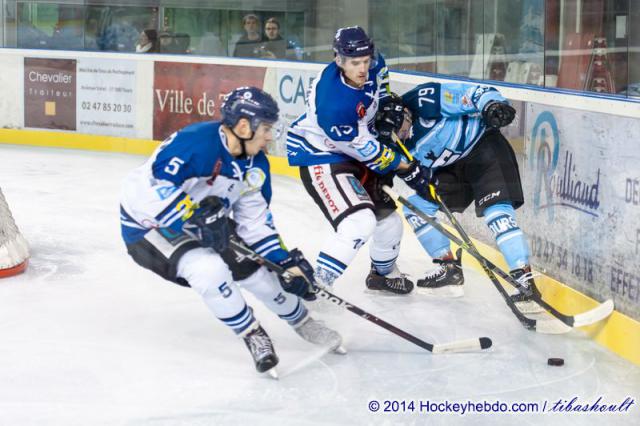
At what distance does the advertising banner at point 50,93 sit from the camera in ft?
26.5

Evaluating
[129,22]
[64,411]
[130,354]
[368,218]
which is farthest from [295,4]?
[64,411]

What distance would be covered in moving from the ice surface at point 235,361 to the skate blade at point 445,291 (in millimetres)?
43

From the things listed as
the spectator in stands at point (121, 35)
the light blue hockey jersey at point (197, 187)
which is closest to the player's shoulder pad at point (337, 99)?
the light blue hockey jersey at point (197, 187)

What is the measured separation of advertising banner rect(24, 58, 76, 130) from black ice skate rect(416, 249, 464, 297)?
4760 millimetres

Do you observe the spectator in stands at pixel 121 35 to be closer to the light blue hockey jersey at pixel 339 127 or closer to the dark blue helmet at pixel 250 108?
the light blue hockey jersey at pixel 339 127

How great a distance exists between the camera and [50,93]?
8125 mm

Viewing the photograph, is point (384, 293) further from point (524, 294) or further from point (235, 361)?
point (235, 361)

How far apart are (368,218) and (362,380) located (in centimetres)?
72

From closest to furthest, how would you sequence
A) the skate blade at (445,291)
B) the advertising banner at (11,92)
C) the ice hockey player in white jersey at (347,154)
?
the ice hockey player in white jersey at (347,154), the skate blade at (445,291), the advertising banner at (11,92)

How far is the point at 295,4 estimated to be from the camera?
7.38m

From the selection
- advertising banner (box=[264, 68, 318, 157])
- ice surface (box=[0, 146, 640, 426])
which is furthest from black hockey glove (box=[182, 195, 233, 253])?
advertising banner (box=[264, 68, 318, 157])

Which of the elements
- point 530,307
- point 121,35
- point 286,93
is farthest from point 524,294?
point 121,35

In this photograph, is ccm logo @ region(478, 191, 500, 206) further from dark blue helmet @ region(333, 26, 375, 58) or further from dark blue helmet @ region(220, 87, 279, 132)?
dark blue helmet @ region(220, 87, 279, 132)

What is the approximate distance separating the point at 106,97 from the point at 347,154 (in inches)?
185
